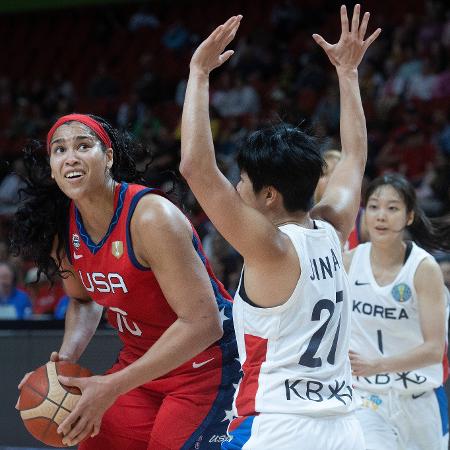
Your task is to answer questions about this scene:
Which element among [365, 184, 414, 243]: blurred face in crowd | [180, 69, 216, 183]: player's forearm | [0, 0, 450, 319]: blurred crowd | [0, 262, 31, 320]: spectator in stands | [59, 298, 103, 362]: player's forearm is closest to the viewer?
[180, 69, 216, 183]: player's forearm

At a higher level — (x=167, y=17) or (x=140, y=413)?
(x=167, y=17)

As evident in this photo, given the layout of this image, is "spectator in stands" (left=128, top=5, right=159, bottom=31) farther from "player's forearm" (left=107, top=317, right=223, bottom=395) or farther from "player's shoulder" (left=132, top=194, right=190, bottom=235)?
"player's forearm" (left=107, top=317, right=223, bottom=395)

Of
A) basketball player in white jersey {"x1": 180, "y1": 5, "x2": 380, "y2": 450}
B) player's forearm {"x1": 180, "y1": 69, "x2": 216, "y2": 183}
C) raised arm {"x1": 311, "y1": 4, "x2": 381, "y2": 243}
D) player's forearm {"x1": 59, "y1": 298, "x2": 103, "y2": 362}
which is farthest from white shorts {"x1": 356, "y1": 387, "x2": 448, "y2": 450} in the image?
player's forearm {"x1": 180, "y1": 69, "x2": 216, "y2": 183}

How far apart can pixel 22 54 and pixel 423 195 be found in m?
8.98

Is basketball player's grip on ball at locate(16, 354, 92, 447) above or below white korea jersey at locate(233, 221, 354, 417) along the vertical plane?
below

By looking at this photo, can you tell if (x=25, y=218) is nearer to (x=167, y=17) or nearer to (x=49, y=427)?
(x=49, y=427)

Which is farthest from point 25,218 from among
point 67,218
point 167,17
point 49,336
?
point 167,17

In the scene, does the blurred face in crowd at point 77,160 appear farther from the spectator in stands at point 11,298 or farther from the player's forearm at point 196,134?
the spectator in stands at point 11,298

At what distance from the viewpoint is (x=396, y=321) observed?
4051 mm

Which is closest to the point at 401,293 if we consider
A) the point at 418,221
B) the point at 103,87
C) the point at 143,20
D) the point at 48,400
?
the point at 418,221

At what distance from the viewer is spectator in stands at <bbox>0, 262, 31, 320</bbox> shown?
6367 mm

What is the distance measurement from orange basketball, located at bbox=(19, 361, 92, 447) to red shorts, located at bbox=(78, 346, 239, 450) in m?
0.25

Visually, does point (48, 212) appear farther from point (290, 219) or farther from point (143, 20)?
point (143, 20)

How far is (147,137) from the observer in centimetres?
1102
